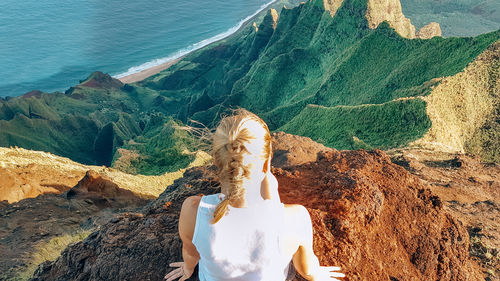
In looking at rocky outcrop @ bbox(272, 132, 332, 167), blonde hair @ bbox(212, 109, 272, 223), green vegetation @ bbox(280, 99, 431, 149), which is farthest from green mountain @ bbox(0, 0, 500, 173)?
rocky outcrop @ bbox(272, 132, 332, 167)

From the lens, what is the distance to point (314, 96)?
19.3 metres

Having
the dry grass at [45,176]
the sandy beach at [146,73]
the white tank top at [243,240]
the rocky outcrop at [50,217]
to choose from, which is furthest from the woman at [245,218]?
the sandy beach at [146,73]

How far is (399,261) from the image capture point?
285 centimetres

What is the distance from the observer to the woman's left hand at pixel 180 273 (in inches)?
99.3

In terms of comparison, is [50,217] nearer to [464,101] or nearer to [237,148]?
[237,148]

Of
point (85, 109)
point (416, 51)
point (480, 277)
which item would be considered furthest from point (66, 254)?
point (85, 109)

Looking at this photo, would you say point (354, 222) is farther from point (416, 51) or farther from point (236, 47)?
point (236, 47)

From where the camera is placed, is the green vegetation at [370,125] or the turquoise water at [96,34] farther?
the turquoise water at [96,34]

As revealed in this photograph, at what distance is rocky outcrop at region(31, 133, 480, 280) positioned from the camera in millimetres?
2762

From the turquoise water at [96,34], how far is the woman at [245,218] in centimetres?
5280

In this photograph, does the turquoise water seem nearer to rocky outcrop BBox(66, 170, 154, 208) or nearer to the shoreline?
the shoreline

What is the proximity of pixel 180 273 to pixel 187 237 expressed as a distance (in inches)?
31.8

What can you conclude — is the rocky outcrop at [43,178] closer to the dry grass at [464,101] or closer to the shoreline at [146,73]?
the dry grass at [464,101]

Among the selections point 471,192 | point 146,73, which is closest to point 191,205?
point 471,192
